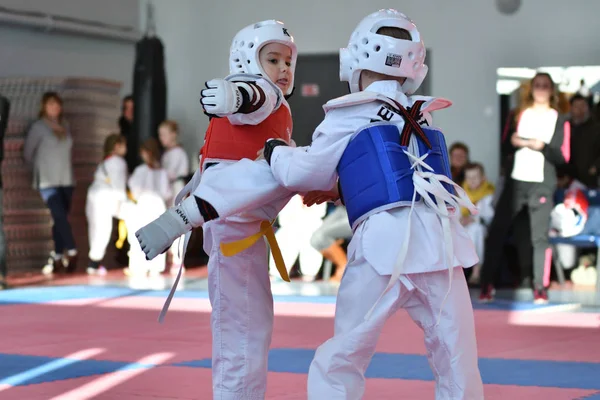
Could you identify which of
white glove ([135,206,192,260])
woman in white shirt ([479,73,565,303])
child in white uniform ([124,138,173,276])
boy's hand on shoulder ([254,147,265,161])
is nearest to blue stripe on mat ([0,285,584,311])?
woman in white shirt ([479,73,565,303])

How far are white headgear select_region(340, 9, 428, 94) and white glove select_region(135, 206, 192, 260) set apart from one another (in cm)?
70

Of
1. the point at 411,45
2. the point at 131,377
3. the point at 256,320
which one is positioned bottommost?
the point at 131,377

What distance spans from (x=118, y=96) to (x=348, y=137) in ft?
33.0

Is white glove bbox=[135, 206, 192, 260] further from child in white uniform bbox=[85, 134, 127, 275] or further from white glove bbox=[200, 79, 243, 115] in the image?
child in white uniform bbox=[85, 134, 127, 275]

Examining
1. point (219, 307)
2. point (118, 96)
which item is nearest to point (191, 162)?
point (118, 96)

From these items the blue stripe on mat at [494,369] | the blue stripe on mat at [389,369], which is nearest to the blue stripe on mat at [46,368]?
the blue stripe on mat at [389,369]

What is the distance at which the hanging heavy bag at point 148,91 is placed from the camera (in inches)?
468

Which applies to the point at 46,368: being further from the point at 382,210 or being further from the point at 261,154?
the point at 382,210

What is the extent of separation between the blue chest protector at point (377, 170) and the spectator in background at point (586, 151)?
6.60 m

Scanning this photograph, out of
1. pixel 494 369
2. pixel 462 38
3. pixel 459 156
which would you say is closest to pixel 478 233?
pixel 459 156

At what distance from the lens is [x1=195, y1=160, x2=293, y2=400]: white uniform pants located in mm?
3678

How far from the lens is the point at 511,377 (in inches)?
195

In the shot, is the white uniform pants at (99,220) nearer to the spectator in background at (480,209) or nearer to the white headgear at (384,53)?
the spectator in background at (480,209)

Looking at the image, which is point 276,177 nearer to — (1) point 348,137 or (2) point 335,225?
(1) point 348,137
